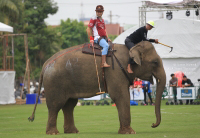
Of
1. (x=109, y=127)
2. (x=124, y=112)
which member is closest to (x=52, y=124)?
(x=124, y=112)

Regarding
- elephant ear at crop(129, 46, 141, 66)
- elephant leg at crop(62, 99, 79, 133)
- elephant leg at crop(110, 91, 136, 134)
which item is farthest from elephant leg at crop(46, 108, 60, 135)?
elephant ear at crop(129, 46, 141, 66)

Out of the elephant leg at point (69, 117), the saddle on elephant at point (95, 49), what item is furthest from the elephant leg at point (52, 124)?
the saddle on elephant at point (95, 49)

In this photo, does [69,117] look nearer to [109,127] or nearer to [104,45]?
[109,127]

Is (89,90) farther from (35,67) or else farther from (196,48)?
(35,67)

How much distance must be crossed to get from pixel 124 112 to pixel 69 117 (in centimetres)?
179

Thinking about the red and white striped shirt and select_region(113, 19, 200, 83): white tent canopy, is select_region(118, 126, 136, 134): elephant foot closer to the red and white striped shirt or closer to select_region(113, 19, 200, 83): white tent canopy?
the red and white striped shirt

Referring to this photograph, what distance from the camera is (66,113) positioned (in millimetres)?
13695

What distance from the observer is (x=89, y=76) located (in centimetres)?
1298

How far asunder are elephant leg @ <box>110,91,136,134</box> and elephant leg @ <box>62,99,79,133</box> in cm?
153

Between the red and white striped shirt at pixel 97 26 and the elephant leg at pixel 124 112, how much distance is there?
1.78 metres

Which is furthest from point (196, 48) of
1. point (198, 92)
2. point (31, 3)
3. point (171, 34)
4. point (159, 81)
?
point (31, 3)

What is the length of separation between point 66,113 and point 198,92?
19.4m

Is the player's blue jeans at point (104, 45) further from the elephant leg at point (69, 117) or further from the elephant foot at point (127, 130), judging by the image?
the elephant foot at point (127, 130)

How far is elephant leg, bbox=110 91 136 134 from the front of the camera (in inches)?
497
